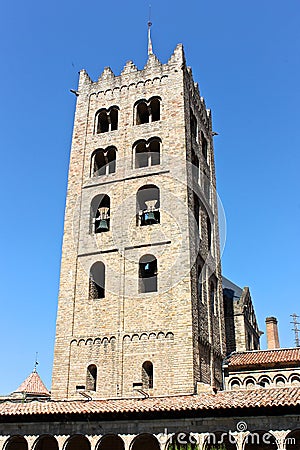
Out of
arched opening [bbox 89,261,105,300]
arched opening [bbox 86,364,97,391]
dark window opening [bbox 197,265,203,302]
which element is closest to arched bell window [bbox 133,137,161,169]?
arched opening [bbox 89,261,105,300]

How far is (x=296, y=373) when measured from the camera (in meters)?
23.5

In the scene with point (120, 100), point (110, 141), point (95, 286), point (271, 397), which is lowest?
point (271, 397)

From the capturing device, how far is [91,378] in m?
21.6

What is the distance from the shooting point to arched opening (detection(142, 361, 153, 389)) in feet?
67.8

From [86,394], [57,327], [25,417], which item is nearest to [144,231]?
[57,327]

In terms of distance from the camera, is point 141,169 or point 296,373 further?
point 141,169

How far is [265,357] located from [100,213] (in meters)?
10.9

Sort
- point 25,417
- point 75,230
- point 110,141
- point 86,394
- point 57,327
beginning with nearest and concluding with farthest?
point 25,417
point 86,394
point 57,327
point 75,230
point 110,141

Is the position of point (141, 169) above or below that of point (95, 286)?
above

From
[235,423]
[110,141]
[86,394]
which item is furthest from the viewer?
[110,141]

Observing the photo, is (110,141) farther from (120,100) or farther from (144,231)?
(144,231)

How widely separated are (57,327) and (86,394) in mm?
3755

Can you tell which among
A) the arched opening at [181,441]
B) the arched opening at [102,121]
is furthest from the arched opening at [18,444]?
the arched opening at [102,121]

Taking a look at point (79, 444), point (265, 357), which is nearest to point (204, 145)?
point (265, 357)
